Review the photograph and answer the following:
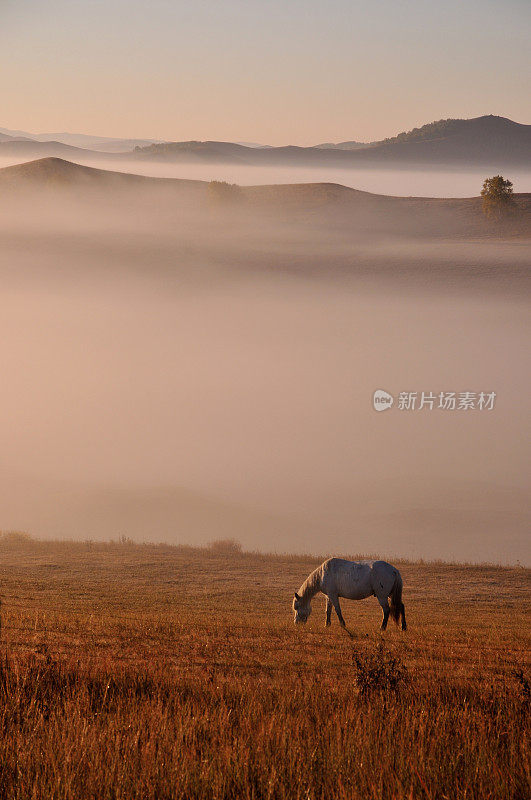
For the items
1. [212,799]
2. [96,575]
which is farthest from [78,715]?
[96,575]

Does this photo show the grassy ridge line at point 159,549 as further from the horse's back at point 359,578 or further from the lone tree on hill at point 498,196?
the lone tree on hill at point 498,196

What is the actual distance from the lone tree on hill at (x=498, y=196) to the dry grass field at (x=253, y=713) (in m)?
126

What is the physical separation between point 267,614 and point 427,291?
118741mm

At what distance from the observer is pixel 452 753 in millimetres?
8008

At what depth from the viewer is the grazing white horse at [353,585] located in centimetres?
2476

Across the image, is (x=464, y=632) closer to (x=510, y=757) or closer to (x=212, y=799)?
(x=510, y=757)

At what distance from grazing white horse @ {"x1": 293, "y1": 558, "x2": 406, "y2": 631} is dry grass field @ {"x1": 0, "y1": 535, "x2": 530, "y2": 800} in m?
2.21

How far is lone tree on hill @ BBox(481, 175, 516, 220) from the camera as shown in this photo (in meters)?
137

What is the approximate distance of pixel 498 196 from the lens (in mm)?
137875

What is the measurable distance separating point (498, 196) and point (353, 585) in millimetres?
123970

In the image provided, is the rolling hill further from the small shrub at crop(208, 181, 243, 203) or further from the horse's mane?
the horse's mane

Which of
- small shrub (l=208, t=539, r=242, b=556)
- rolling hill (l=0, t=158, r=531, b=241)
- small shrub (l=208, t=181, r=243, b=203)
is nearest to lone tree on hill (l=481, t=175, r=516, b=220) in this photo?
rolling hill (l=0, t=158, r=531, b=241)

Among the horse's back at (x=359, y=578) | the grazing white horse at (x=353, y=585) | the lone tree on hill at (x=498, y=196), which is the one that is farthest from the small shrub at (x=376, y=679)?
the lone tree on hill at (x=498, y=196)

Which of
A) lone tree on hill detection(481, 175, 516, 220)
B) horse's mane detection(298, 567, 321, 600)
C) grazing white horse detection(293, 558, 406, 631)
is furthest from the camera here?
lone tree on hill detection(481, 175, 516, 220)
